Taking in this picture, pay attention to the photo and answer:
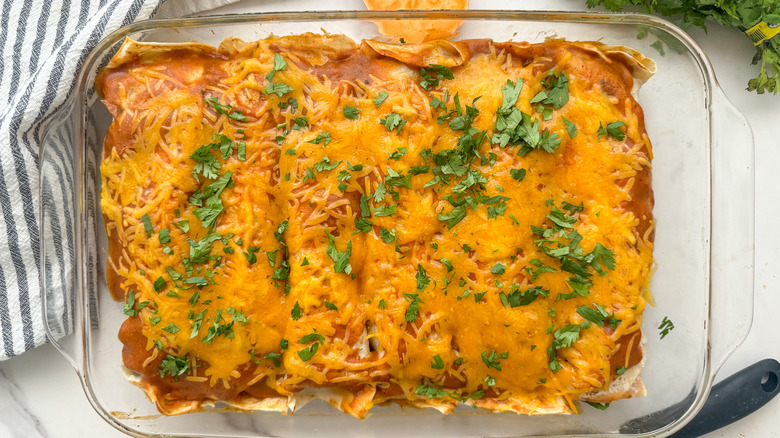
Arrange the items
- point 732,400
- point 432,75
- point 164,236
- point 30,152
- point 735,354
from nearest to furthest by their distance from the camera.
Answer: point 164,236 < point 432,75 < point 30,152 < point 732,400 < point 735,354

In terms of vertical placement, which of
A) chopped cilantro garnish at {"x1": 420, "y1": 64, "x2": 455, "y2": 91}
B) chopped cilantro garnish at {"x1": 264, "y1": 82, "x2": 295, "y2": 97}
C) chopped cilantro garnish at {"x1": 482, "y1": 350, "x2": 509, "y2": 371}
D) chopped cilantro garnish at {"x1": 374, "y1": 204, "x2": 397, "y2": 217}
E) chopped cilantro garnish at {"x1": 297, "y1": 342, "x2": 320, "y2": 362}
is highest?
chopped cilantro garnish at {"x1": 420, "y1": 64, "x2": 455, "y2": 91}

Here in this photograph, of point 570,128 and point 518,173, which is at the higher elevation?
point 570,128

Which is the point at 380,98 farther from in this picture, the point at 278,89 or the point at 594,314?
the point at 594,314

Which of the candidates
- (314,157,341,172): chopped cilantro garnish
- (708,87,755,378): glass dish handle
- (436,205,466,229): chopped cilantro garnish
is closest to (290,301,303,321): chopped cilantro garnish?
(314,157,341,172): chopped cilantro garnish

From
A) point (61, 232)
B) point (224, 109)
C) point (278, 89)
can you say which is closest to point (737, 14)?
point (278, 89)

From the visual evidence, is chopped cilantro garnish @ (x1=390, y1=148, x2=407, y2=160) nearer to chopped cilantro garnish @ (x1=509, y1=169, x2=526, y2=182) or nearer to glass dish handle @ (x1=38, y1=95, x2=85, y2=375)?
chopped cilantro garnish @ (x1=509, y1=169, x2=526, y2=182)
